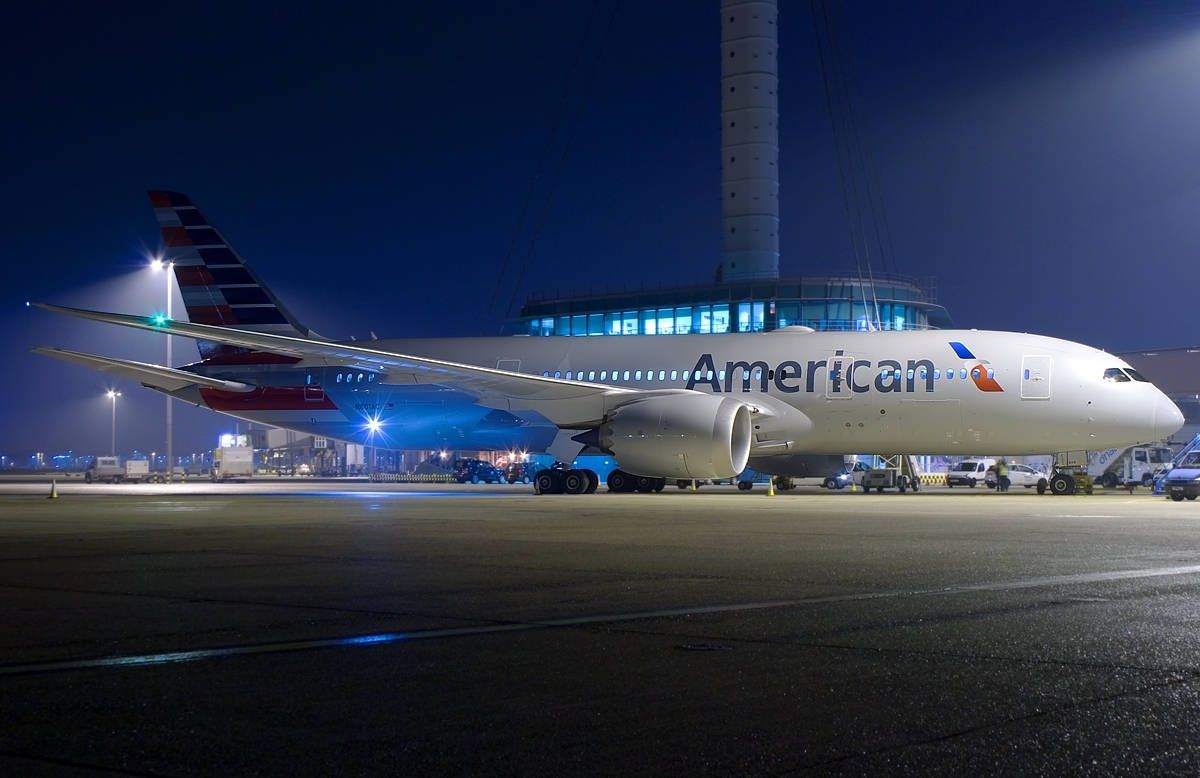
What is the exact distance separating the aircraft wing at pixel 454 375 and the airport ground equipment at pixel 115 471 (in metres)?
41.4

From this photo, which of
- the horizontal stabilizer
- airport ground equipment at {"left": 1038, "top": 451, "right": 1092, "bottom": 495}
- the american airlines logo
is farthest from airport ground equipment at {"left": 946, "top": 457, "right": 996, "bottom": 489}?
the horizontal stabilizer

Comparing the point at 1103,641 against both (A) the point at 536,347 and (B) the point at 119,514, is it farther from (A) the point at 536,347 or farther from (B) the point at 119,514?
(A) the point at 536,347

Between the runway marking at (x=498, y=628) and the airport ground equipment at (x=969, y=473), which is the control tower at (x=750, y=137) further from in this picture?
the runway marking at (x=498, y=628)

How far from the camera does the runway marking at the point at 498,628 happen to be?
5.36 meters

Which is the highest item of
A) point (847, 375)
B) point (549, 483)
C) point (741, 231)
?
point (741, 231)

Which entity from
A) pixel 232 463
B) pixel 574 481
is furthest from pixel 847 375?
pixel 232 463

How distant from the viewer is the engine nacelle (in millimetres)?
24188

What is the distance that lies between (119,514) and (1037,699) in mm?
17602

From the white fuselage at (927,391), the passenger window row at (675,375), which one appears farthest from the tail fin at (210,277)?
the white fuselage at (927,391)

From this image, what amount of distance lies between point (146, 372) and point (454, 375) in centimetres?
916

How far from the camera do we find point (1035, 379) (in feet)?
85.3

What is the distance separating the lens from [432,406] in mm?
31594

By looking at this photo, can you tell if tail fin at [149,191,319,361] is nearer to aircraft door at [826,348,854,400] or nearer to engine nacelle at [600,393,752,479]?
engine nacelle at [600,393,752,479]

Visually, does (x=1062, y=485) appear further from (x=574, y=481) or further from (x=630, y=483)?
(x=574, y=481)
